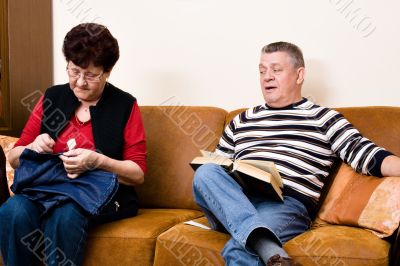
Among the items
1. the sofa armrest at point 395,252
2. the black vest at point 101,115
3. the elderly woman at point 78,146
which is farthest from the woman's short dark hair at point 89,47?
the sofa armrest at point 395,252

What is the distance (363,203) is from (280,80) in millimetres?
623

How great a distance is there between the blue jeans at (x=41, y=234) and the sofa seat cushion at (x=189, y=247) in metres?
0.27

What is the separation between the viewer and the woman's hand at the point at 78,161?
5.40 feet

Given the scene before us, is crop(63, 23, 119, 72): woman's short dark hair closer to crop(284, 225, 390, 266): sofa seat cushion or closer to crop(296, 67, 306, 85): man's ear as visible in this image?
crop(296, 67, 306, 85): man's ear

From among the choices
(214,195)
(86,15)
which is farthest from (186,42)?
(214,195)

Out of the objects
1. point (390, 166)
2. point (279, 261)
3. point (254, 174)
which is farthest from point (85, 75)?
point (390, 166)

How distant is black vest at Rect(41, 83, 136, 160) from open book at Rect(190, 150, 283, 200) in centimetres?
36

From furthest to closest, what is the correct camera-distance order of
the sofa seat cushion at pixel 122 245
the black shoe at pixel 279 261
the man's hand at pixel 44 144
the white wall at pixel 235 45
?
the white wall at pixel 235 45, the man's hand at pixel 44 144, the sofa seat cushion at pixel 122 245, the black shoe at pixel 279 261

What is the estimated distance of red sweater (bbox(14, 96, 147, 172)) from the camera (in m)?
1.87

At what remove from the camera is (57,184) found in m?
1.67

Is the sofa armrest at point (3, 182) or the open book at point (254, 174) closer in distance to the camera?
the open book at point (254, 174)

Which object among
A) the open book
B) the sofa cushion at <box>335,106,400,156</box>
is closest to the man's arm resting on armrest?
the sofa cushion at <box>335,106,400,156</box>

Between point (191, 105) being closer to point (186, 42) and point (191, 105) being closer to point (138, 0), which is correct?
point (186, 42)

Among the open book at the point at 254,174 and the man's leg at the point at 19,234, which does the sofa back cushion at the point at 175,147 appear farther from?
the man's leg at the point at 19,234
